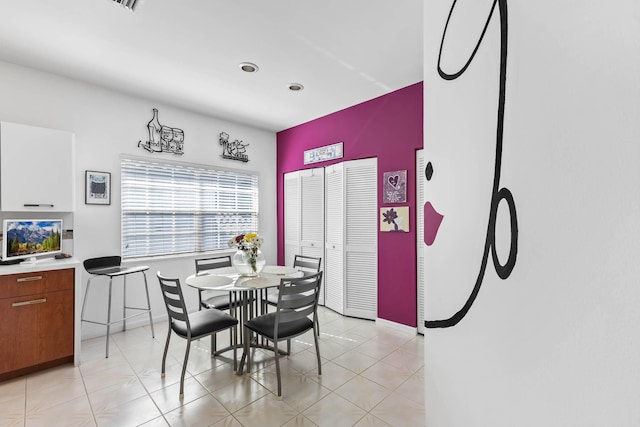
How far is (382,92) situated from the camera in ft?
11.7

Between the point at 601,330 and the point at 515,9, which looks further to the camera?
the point at 515,9

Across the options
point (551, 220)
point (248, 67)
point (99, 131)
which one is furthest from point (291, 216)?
point (551, 220)

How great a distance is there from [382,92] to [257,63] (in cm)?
155

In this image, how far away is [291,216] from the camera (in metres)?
4.93

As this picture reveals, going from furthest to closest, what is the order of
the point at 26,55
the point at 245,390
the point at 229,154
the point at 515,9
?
the point at 229,154 < the point at 26,55 < the point at 245,390 < the point at 515,9

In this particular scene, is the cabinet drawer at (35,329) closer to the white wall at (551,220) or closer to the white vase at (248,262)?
the white vase at (248,262)

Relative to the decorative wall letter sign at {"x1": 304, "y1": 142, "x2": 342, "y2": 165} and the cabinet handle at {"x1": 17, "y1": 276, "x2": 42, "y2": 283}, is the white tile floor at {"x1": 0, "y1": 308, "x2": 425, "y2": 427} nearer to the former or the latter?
the cabinet handle at {"x1": 17, "y1": 276, "x2": 42, "y2": 283}

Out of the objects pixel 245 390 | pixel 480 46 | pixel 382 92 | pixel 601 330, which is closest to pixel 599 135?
pixel 601 330

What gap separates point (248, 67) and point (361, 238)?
95.9 inches

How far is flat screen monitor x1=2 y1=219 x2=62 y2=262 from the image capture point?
2.59 metres

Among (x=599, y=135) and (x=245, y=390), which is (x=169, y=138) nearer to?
(x=245, y=390)

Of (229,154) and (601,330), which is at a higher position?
(229,154)

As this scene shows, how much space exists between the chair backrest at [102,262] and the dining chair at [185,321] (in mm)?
1364

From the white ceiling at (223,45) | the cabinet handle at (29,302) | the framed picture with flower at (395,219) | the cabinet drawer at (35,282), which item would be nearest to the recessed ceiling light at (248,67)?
the white ceiling at (223,45)
